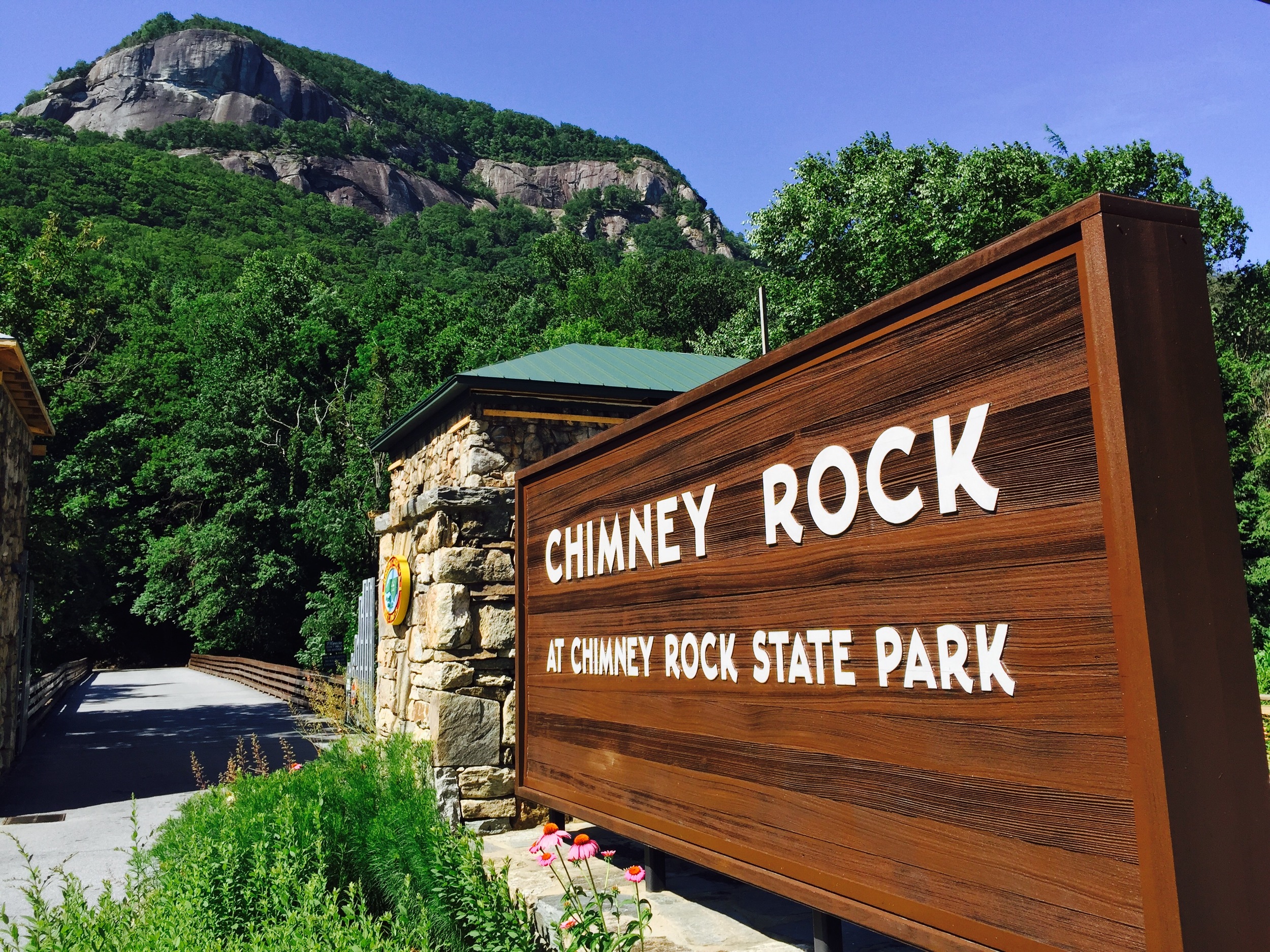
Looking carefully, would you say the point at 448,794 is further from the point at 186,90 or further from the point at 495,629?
the point at 186,90

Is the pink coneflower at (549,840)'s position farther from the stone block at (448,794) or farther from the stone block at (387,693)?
the stone block at (387,693)

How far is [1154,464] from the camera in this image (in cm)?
196

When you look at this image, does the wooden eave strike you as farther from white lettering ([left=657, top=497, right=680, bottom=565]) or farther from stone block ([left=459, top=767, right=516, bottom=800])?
white lettering ([left=657, top=497, right=680, bottom=565])

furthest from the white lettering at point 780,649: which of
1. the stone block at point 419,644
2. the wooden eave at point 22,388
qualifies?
the wooden eave at point 22,388

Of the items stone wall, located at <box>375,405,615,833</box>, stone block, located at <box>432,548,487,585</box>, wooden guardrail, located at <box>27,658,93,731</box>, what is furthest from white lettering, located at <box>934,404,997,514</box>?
wooden guardrail, located at <box>27,658,93,731</box>

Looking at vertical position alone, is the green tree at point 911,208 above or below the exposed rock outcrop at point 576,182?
below

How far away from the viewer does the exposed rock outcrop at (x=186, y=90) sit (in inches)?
4328

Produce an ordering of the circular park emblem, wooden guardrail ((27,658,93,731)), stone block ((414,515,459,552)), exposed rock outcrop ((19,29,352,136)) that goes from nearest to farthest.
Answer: stone block ((414,515,459,552)) → the circular park emblem → wooden guardrail ((27,658,93,731)) → exposed rock outcrop ((19,29,352,136))

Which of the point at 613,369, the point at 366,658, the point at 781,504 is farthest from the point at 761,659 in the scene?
the point at 366,658

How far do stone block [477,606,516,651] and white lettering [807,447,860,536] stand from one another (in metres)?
4.04

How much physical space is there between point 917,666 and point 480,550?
4.64 metres

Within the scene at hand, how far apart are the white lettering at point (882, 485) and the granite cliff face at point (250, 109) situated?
99528mm

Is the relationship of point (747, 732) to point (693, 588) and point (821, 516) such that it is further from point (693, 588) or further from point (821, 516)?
point (821, 516)

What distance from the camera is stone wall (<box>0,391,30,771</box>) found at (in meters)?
10.7
